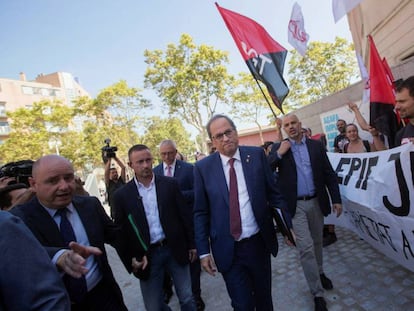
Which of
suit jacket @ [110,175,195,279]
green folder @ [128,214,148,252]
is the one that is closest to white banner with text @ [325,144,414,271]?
suit jacket @ [110,175,195,279]

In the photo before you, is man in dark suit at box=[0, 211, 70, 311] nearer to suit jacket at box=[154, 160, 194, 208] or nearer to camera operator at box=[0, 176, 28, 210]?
camera operator at box=[0, 176, 28, 210]

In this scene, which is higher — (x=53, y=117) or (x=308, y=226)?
(x=53, y=117)

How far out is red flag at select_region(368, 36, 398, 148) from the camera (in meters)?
3.93

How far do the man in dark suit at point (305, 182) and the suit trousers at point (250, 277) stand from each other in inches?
34.5

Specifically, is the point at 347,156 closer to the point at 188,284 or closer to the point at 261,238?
the point at 261,238

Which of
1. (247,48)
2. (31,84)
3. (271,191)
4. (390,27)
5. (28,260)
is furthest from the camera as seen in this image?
(31,84)

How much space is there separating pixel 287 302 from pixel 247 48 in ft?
12.3

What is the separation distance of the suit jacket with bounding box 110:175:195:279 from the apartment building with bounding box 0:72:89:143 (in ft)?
108

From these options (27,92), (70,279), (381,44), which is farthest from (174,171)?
(27,92)

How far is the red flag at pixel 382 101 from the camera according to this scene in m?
3.93

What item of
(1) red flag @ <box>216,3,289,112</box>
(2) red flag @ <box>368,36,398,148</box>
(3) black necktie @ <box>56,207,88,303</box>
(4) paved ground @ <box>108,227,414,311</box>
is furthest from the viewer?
(1) red flag @ <box>216,3,289,112</box>

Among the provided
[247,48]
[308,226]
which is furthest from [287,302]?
[247,48]

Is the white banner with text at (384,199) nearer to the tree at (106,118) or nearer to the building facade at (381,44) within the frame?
the building facade at (381,44)

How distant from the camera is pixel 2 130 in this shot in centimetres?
3794
